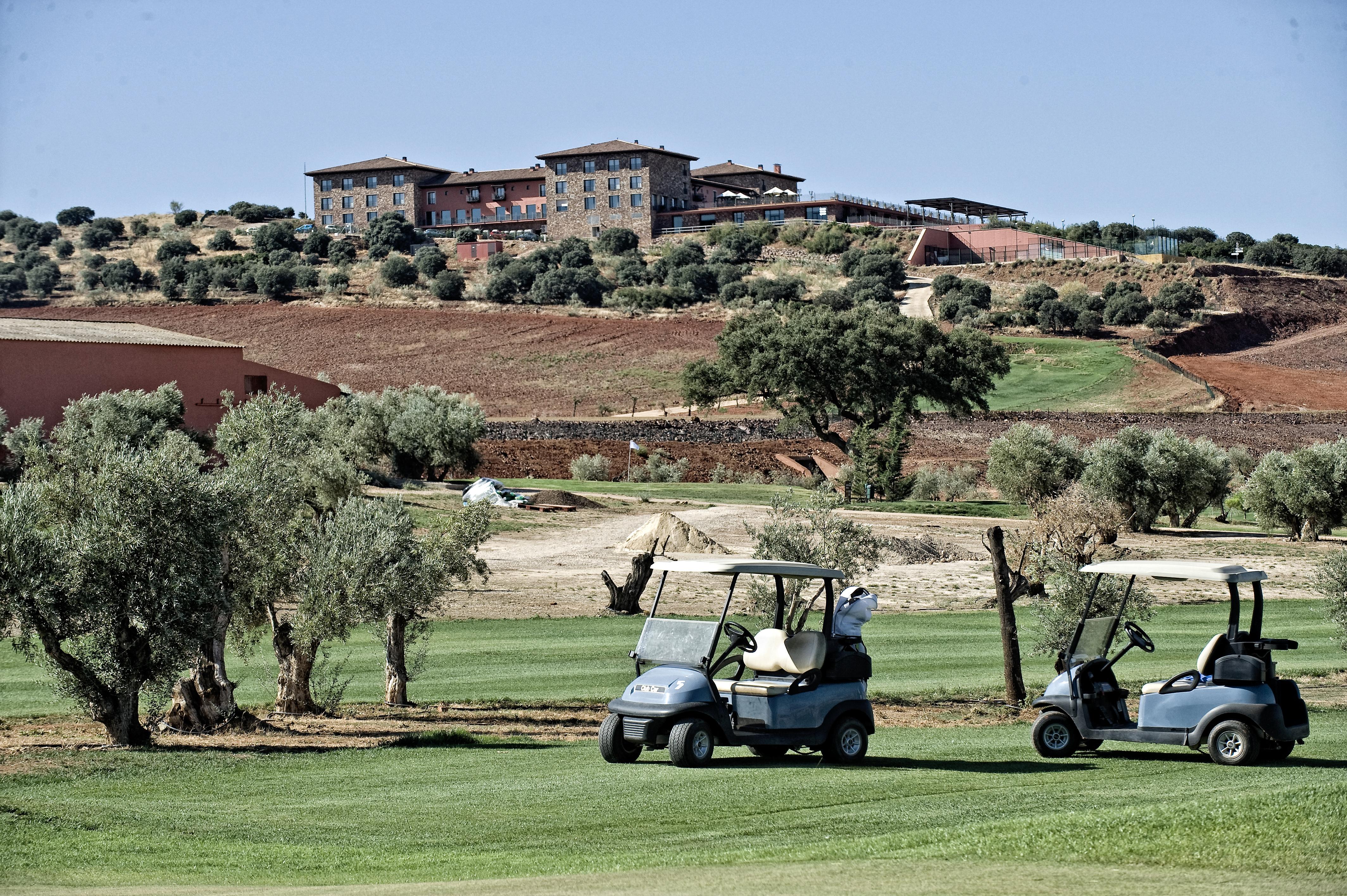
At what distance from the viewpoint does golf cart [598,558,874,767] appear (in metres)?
15.1

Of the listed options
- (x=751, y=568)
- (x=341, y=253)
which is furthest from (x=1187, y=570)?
(x=341, y=253)

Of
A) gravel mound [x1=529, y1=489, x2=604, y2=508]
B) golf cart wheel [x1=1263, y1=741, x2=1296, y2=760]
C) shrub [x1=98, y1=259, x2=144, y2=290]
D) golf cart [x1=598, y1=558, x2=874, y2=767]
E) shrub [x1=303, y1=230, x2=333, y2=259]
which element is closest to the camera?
golf cart wheel [x1=1263, y1=741, x2=1296, y2=760]

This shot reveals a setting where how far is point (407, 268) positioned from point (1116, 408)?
73.1 m

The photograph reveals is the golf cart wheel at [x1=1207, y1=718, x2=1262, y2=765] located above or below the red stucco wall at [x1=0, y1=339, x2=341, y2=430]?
below

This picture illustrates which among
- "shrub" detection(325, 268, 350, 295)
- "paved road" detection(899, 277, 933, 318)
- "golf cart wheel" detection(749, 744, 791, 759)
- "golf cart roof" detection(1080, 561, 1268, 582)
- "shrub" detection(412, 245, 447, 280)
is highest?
"shrub" detection(412, 245, 447, 280)

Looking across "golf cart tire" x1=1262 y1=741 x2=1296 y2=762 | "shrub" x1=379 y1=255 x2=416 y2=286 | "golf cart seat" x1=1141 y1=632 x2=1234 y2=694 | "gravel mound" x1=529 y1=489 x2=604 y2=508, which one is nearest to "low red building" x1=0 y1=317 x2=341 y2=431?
"gravel mound" x1=529 y1=489 x2=604 y2=508

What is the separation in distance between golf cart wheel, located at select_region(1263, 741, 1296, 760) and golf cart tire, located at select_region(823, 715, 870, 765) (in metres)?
4.30

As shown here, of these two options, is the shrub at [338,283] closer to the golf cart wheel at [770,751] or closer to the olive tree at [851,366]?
the olive tree at [851,366]

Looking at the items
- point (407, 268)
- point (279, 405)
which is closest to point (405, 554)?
point (279, 405)

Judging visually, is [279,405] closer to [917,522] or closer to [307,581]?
[307,581]

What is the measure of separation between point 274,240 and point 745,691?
13956 cm

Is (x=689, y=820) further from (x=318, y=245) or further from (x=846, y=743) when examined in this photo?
(x=318, y=245)

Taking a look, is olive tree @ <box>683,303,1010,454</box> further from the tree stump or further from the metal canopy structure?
the metal canopy structure

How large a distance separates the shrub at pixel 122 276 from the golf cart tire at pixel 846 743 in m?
130
